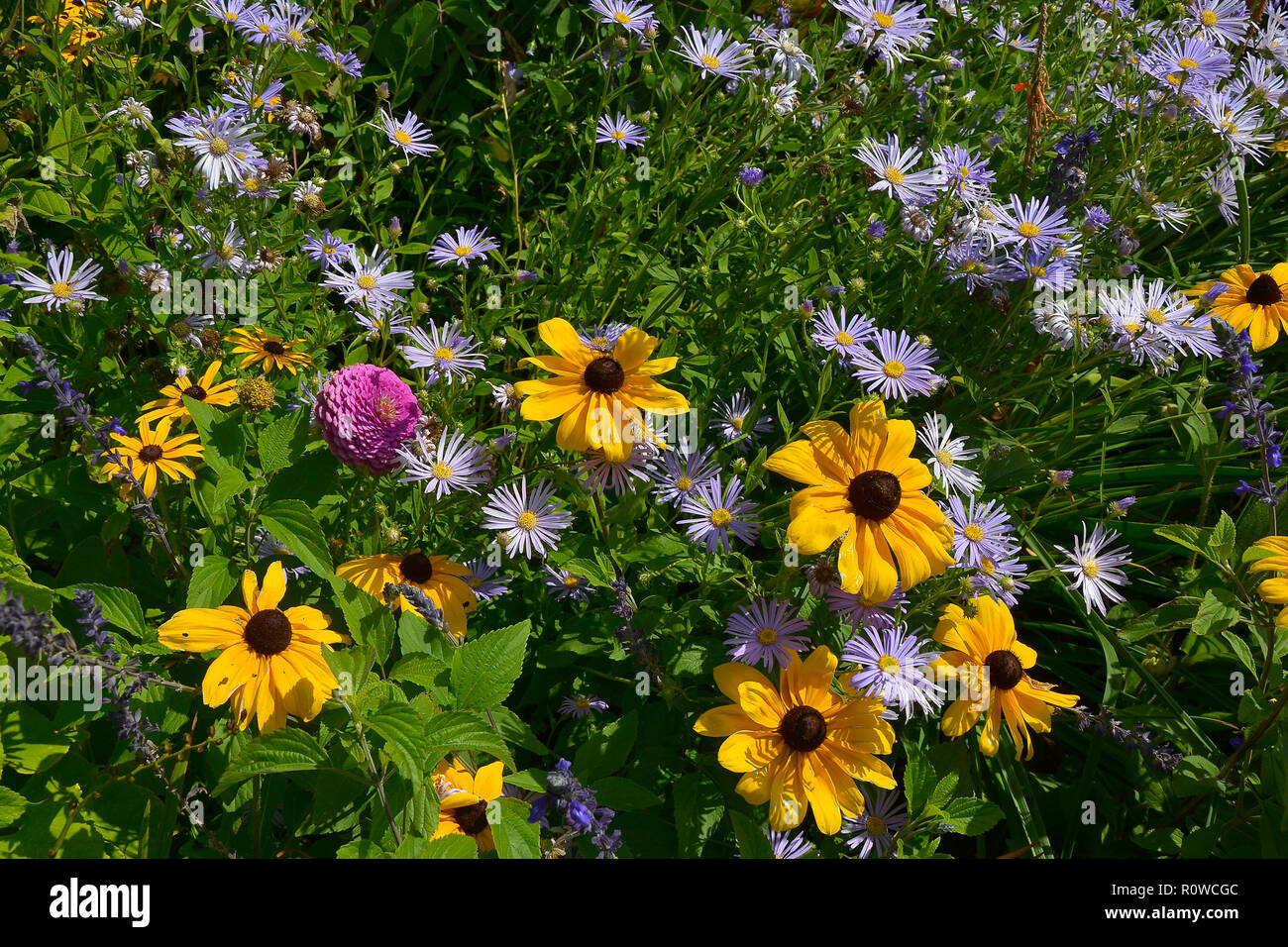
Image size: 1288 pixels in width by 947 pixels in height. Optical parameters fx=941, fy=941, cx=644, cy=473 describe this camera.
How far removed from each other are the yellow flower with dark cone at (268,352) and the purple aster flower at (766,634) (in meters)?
1.18

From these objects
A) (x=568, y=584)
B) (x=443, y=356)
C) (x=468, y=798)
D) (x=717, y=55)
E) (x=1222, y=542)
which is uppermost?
(x=717, y=55)

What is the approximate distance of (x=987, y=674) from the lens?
1805mm

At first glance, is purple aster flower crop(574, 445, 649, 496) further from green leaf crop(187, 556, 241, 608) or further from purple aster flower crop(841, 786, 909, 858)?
purple aster flower crop(841, 786, 909, 858)

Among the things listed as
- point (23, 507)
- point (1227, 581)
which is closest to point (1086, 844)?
point (1227, 581)

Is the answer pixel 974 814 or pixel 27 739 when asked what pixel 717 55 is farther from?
pixel 27 739

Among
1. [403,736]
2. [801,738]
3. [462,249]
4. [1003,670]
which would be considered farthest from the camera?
[462,249]

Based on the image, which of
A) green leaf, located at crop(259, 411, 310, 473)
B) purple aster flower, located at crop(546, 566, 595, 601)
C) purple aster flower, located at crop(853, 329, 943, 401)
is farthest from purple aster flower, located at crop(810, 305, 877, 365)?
green leaf, located at crop(259, 411, 310, 473)

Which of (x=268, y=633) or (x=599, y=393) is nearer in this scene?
(x=268, y=633)

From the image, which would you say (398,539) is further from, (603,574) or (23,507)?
(23,507)

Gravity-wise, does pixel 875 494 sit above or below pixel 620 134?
below

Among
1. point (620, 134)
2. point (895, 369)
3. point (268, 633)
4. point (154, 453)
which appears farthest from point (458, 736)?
point (620, 134)

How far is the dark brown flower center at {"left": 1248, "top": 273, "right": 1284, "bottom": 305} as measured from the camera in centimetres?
238

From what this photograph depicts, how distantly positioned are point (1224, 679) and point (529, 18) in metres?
3.26

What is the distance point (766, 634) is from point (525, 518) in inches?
22.1
